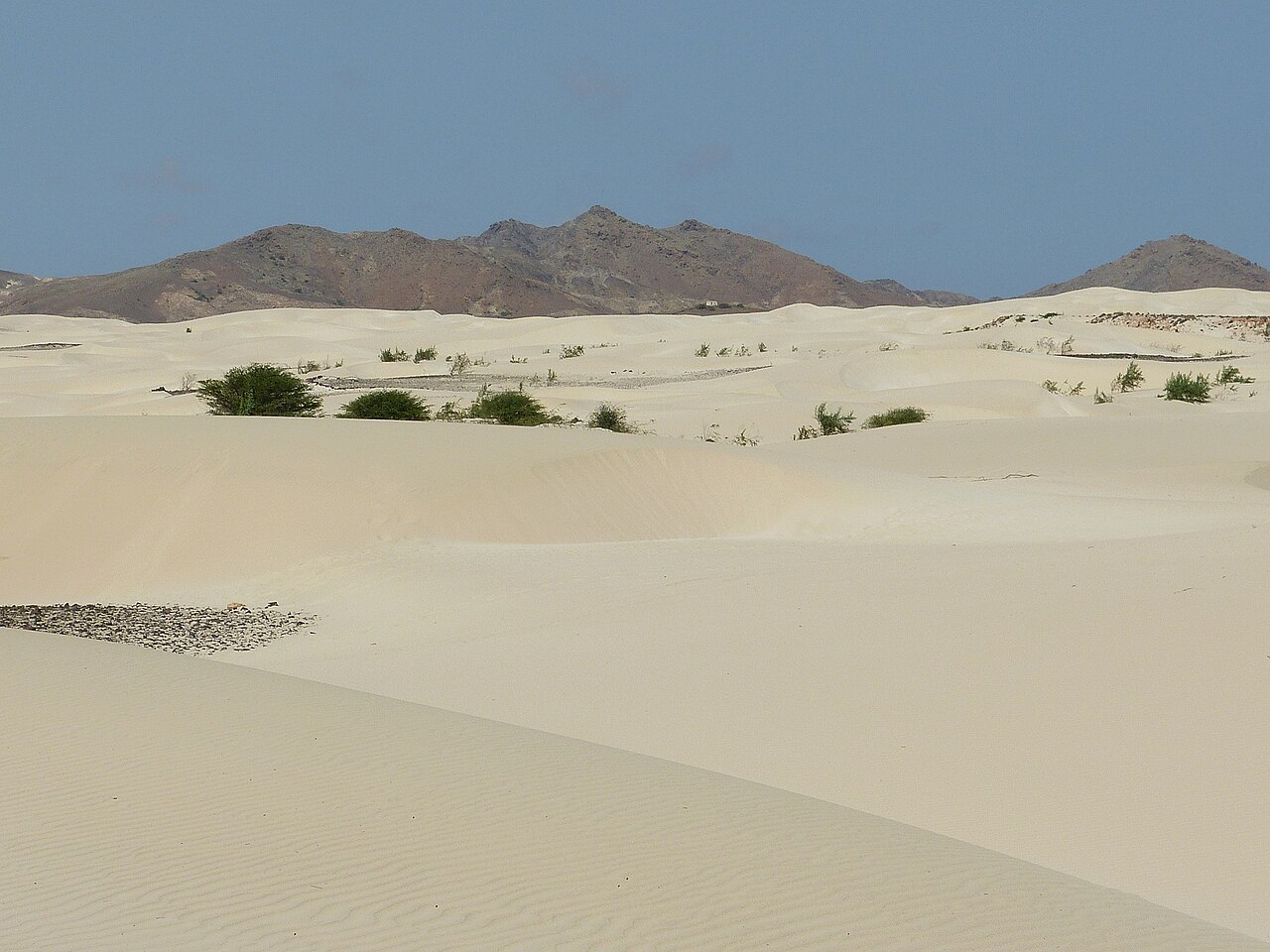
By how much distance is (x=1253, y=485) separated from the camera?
17.9 m

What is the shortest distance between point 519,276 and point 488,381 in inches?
2550

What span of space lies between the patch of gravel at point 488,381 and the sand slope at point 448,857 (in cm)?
2330

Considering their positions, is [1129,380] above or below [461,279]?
below

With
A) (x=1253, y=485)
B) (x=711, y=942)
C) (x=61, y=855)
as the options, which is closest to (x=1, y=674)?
(x=61, y=855)

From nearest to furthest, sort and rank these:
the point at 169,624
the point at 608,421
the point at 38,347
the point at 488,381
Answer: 1. the point at 169,624
2. the point at 608,421
3. the point at 488,381
4. the point at 38,347

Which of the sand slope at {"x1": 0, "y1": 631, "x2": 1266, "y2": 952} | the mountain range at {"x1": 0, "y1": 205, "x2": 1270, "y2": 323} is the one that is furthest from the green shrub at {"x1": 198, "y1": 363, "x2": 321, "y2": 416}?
the mountain range at {"x1": 0, "y1": 205, "x2": 1270, "y2": 323}

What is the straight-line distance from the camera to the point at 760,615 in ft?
31.9

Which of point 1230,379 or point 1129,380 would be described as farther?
point 1129,380

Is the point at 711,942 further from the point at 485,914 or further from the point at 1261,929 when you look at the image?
the point at 1261,929

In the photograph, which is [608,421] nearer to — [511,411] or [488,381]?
[511,411]

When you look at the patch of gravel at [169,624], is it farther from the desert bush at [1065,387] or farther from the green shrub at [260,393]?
the desert bush at [1065,387]

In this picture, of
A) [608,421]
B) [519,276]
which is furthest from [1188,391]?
[519,276]

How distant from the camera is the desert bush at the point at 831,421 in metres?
25.6

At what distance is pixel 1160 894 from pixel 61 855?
3.85m
